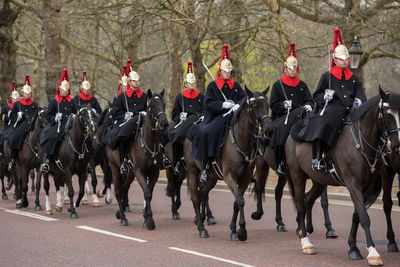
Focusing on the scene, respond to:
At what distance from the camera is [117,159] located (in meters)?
13.7

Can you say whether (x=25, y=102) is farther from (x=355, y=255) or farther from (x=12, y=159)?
(x=355, y=255)

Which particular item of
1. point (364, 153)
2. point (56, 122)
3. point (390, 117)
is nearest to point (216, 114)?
point (364, 153)

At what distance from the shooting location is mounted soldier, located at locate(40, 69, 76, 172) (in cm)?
1503

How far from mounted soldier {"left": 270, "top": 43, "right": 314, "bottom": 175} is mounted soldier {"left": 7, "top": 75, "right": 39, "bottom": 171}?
288 inches

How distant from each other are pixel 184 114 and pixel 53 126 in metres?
3.38

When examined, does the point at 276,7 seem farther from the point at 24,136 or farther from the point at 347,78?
the point at 347,78

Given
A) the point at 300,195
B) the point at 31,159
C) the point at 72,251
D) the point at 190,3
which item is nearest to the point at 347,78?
the point at 300,195

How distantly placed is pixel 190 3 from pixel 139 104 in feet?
34.5

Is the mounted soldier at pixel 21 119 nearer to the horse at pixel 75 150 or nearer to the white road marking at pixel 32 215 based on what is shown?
the white road marking at pixel 32 215

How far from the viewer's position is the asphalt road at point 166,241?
30.1 ft

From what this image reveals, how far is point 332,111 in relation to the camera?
961 cm

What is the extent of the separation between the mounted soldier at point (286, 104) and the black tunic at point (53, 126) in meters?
5.05

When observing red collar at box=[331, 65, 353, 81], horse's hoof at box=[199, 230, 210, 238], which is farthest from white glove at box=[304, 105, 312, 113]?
horse's hoof at box=[199, 230, 210, 238]

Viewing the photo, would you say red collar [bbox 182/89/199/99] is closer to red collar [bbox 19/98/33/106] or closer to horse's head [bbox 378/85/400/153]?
horse's head [bbox 378/85/400/153]
